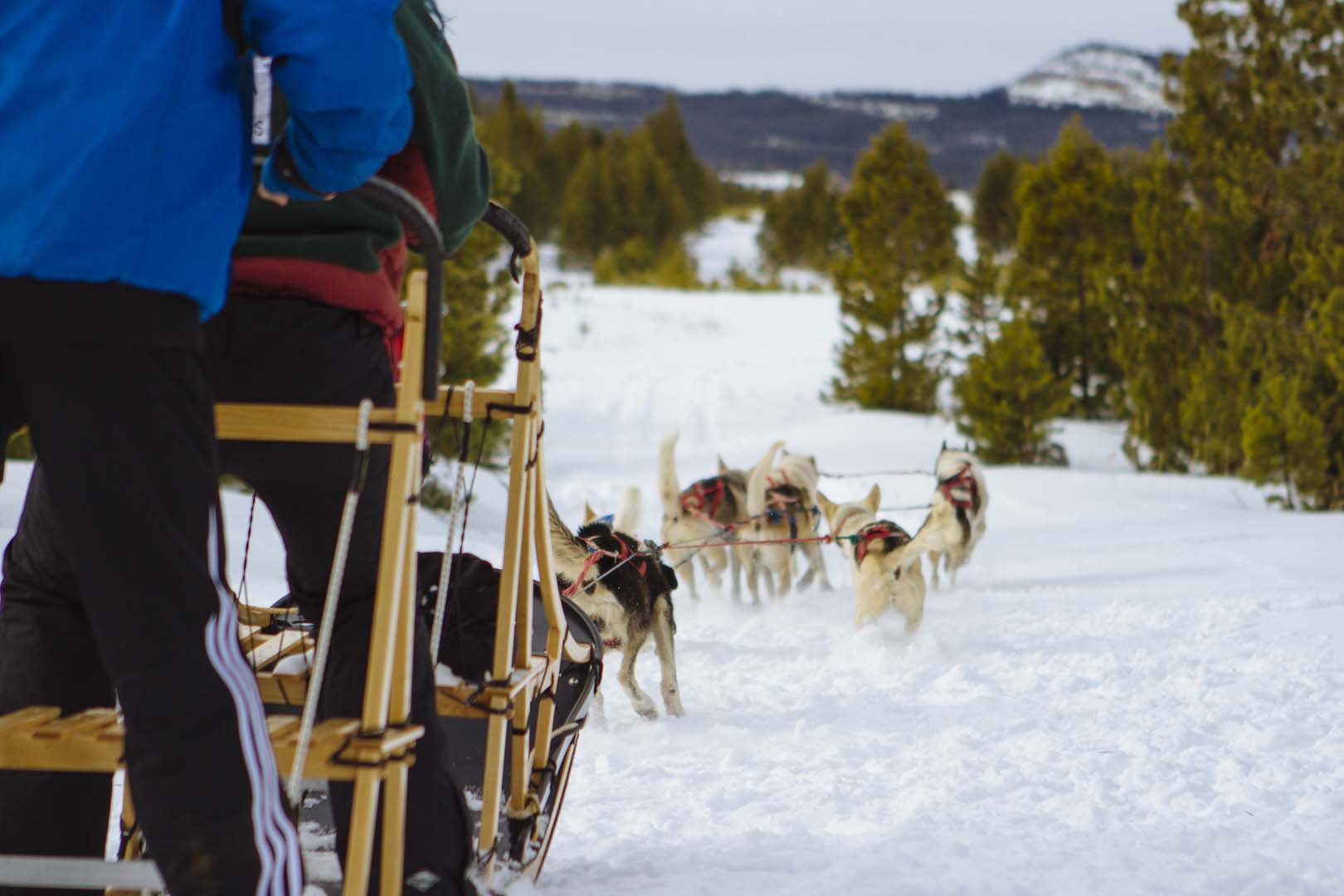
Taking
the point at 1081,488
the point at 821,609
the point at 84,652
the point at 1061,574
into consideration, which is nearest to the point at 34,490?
the point at 84,652

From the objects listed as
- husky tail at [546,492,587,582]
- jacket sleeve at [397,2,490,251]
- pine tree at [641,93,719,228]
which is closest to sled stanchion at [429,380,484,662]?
jacket sleeve at [397,2,490,251]

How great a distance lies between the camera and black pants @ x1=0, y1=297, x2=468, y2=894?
5.23 feet

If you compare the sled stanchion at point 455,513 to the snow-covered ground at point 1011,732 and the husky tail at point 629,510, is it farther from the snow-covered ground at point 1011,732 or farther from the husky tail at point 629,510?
the husky tail at point 629,510

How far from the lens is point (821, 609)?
620 cm

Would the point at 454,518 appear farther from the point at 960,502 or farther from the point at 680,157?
the point at 680,157

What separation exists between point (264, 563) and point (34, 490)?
3.99 m

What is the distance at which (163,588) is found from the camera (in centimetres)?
135

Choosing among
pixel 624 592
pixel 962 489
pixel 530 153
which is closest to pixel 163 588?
pixel 624 592

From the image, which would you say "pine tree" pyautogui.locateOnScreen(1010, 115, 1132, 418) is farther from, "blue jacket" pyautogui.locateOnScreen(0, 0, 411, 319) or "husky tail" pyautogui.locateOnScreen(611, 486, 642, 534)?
"blue jacket" pyautogui.locateOnScreen(0, 0, 411, 319)

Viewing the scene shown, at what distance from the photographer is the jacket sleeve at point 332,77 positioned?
4.22ft

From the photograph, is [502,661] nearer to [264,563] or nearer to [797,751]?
[797,751]

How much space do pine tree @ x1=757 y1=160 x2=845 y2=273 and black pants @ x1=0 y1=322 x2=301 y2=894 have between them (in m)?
39.9

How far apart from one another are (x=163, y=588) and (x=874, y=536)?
4170mm

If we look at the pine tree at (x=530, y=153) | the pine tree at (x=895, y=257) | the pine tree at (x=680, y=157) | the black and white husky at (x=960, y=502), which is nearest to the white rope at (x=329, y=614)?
the black and white husky at (x=960, y=502)
